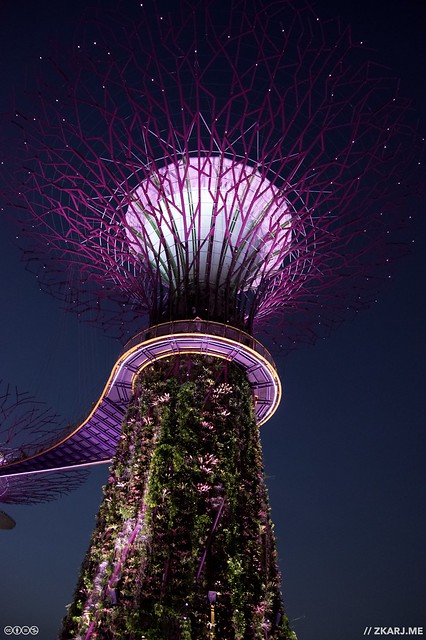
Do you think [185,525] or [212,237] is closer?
[185,525]

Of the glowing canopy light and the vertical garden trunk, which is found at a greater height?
the glowing canopy light

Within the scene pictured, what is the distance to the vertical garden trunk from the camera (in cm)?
1512

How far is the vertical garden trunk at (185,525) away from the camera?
1512 centimetres

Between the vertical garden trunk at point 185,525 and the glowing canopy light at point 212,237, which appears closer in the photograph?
the vertical garden trunk at point 185,525

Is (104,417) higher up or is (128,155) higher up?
(128,155)

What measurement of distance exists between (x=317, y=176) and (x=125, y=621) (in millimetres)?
16167

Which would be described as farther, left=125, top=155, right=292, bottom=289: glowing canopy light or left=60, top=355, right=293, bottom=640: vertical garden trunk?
left=125, top=155, right=292, bottom=289: glowing canopy light

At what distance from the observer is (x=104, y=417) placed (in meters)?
25.2

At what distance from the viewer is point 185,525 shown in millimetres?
16438

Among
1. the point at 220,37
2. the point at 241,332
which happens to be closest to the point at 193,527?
the point at 241,332

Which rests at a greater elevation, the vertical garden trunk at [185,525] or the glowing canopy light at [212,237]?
the glowing canopy light at [212,237]

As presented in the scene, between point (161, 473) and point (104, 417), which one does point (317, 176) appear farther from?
point (104, 417)

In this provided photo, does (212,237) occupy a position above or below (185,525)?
above

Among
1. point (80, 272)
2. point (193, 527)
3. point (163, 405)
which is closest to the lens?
point (193, 527)
